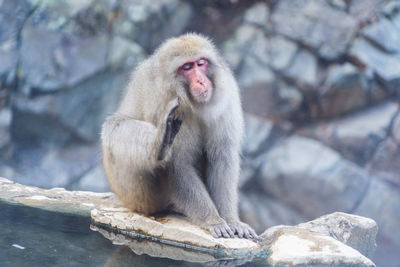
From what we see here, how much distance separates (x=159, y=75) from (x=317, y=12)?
623 centimetres

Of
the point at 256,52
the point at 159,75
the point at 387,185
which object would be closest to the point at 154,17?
the point at 256,52

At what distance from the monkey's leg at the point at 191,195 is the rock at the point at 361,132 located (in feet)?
19.1

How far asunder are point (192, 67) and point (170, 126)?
549 mm

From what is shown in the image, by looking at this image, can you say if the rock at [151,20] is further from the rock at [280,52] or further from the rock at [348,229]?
the rock at [348,229]

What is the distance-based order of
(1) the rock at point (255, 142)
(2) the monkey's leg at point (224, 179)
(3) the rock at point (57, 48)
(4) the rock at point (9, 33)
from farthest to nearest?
(1) the rock at point (255, 142) → (3) the rock at point (57, 48) → (4) the rock at point (9, 33) → (2) the monkey's leg at point (224, 179)

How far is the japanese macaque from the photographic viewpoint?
3.58m

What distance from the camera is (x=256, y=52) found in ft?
30.8

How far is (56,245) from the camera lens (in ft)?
10.4

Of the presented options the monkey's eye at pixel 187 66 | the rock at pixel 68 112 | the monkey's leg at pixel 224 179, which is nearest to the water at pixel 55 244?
the monkey's leg at pixel 224 179

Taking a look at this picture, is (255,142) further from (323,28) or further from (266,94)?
(323,28)

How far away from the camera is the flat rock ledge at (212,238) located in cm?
321

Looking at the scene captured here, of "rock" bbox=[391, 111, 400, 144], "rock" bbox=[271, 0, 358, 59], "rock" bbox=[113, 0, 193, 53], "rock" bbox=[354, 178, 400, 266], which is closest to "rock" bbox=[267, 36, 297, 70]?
"rock" bbox=[271, 0, 358, 59]

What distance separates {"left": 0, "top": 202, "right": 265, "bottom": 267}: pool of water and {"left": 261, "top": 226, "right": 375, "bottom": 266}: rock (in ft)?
0.59

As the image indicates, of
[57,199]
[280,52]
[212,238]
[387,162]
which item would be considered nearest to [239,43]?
[280,52]
